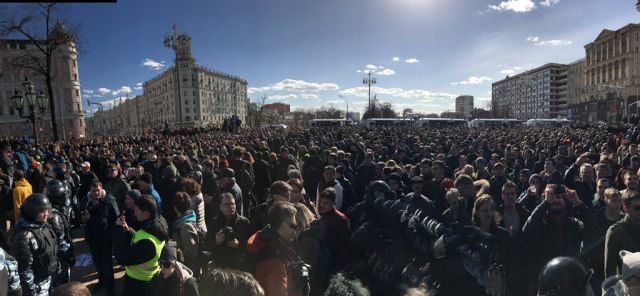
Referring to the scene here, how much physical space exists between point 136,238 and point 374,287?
2.45 metres

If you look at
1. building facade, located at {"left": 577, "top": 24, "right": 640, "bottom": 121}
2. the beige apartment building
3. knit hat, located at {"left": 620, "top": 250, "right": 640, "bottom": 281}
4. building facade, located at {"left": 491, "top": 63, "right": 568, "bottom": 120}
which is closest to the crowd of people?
knit hat, located at {"left": 620, "top": 250, "right": 640, "bottom": 281}

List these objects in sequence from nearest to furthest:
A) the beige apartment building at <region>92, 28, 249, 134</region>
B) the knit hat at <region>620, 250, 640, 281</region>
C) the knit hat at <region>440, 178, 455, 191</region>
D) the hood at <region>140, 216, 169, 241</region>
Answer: the knit hat at <region>620, 250, 640, 281</region>
the hood at <region>140, 216, 169, 241</region>
the knit hat at <region>440, 178, 455, 191</region>
the beige apartment building at <region>92, 28, 249, 134</region>

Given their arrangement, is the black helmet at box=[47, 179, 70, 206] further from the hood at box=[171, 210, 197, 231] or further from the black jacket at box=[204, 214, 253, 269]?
the black jacket at box=[204, 214, 253, 269]

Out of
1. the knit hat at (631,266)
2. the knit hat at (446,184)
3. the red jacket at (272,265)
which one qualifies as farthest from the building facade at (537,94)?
the red jacket at (272,265)

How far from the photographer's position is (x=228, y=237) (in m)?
3.58

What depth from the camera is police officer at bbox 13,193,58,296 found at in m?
3.44

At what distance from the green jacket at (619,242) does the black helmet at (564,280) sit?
5.08ft

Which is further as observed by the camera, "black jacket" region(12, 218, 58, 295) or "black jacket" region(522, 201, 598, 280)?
"black jacket" region(522, 201, 598, 280)

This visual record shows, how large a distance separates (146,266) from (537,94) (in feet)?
479

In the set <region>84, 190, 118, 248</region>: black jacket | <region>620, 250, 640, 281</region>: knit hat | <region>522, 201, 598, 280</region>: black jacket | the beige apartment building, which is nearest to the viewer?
<region>620, 250, 640, 281</region>: knit hat

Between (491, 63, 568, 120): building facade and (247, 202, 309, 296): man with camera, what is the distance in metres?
126

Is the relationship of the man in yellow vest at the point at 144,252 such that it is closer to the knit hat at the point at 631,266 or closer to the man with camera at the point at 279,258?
the man with camera at the point at 279,258

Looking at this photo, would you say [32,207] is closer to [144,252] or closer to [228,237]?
[144,252]

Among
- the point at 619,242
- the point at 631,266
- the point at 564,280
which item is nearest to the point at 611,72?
the point at 619,242
